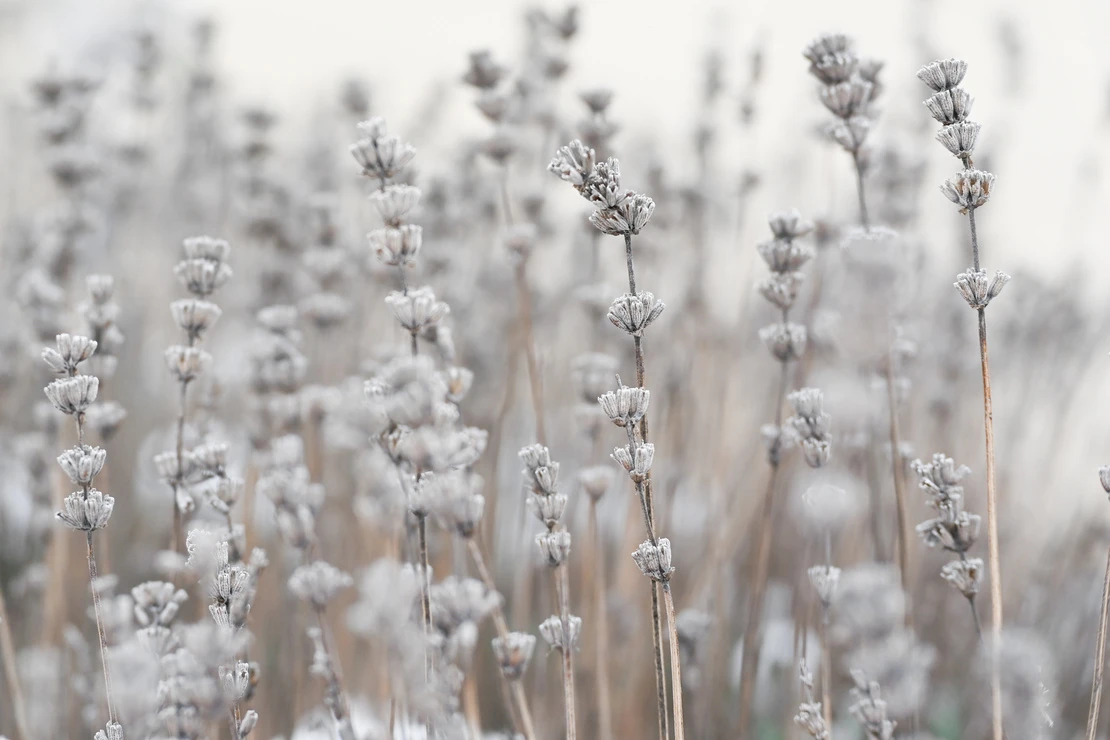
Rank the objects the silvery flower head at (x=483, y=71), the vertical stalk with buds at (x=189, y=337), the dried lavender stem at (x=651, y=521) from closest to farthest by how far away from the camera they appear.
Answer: the dried lavender stem at (x=651, y=521), the vertical stalk with buds at (x=189, y=337), the silvery flower head at (x=483, y=71)

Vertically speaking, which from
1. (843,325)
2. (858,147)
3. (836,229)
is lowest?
(843,325)

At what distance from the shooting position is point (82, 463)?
0.51 m

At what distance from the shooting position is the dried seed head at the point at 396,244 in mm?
522

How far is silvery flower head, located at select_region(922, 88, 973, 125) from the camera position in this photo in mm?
527

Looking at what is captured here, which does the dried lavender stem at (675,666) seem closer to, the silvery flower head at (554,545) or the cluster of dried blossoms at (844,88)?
the silvery flower head at (554,545)

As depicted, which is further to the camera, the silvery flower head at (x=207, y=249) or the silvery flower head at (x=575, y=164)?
the silvery flower head at (x=207, y=249)

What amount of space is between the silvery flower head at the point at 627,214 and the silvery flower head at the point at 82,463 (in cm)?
34

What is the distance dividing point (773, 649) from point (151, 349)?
4.90ft

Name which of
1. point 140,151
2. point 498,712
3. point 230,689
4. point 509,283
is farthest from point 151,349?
point 230,689

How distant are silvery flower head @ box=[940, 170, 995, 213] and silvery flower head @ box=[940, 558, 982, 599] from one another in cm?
22

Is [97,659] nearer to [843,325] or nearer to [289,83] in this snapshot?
[843,325]

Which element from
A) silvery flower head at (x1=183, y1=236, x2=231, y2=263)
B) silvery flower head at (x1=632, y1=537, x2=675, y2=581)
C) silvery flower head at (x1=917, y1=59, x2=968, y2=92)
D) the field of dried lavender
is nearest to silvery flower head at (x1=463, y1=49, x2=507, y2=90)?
the field of dried lavender

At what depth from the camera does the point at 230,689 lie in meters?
0.48

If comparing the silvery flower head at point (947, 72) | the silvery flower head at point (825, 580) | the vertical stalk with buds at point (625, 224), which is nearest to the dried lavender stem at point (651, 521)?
the vertical stalk with buds at point (625, 224)
